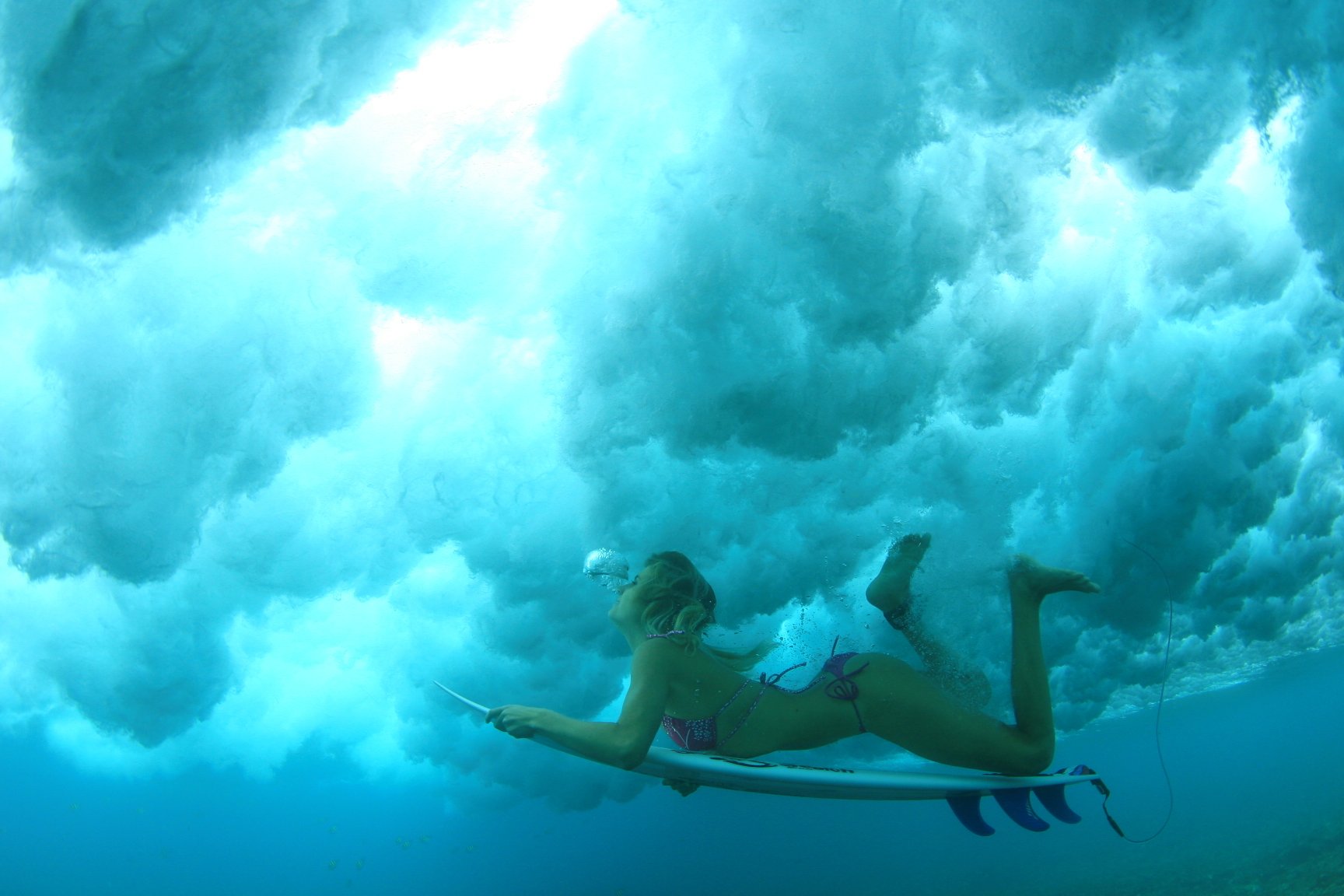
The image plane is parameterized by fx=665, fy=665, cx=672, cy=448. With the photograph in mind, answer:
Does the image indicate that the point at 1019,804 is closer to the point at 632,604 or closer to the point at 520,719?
the point at 632,604

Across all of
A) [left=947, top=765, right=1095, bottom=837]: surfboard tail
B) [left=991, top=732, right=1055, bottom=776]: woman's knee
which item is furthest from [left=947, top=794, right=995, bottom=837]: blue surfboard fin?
[left=991, top=732, right=1055, bottom=776]: woman's knee

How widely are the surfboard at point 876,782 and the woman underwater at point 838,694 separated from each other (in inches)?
6.2

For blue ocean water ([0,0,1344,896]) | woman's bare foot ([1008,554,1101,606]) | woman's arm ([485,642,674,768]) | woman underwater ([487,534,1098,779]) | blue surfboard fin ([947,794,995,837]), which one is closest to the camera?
woman's arm ([485,642,674,768])

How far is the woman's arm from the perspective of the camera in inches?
105

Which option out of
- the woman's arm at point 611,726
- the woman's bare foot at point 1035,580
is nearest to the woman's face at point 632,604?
the woman's arm at point 611,726

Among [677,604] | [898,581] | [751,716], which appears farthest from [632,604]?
[898,581]

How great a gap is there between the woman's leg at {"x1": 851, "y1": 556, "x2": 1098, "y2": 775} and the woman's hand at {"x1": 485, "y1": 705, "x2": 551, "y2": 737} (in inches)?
65.0

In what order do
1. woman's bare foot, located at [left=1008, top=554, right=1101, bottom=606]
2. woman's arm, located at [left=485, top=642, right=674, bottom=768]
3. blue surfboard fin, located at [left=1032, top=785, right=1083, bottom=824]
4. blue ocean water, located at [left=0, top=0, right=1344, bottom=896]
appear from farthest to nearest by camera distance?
blue ocean water, located at [left=0, top=0, right=1344, bottom=896], blue surfboard fin, located at [left=1032, top=785, right=1083, bottom=824], woman's bare foot, located at [left=1008, top=554, right=1101, bottom=606], woman's arm, located at [left=485, top=642, right=674, bottom=768]

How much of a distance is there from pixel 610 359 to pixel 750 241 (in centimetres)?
256

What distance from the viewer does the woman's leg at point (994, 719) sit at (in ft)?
10.4

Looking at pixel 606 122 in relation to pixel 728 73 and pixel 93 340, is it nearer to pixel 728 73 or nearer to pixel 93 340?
pixel 728 73

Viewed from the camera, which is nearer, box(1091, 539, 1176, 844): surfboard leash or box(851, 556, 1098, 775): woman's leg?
box(851, 556, 1098, 775): woman's leg

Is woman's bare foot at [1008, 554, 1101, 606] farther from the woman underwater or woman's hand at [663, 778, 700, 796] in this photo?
woman's hand at [663, 778, 700, 796]

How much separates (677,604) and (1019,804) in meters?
2.10
